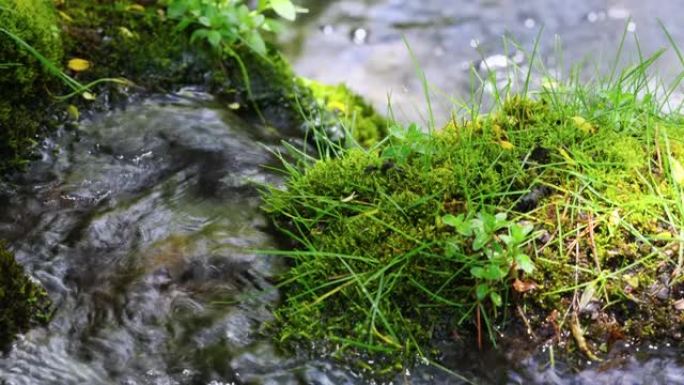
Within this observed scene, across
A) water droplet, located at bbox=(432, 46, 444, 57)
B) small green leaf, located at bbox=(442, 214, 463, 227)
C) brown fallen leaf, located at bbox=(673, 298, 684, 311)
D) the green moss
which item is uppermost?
small green leaf, located at bbox=(442, 214, 463, 227)

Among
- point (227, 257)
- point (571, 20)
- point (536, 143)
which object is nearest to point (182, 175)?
point (227, 257)

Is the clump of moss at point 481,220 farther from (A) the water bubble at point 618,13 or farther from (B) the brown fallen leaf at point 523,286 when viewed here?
(A) the water bubble at point 618,13

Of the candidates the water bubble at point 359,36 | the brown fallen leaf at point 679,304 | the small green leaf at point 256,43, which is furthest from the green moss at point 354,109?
the brown fallen leaf at point 679,304

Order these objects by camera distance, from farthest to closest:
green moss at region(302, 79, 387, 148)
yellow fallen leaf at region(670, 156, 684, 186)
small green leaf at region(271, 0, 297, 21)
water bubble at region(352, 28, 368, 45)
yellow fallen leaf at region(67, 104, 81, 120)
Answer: water bubble at region(352, 28, 368, 45) < green moss at region(302, 79, 387, 148) < small green leaf at region(271, 0, 297, 21) < yellow fallen leaf at region(67, 104, 81, 120) < yellow fallen leaf at region(670, 156, 684, 186)

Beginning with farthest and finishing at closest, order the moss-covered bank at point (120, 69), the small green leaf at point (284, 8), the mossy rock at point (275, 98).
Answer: the mossy rock at point (275, 98) → the small green leaf at point (284, 8) → the moss-covered bank at point (120, 69)

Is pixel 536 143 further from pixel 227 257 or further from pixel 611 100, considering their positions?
pixel 227 257

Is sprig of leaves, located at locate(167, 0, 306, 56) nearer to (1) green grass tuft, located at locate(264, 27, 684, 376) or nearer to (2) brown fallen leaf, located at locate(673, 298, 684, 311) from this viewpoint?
(1) green grass tuft, located at locate(264, 27, 684, 376)

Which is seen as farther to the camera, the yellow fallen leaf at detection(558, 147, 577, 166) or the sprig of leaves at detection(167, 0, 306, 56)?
the sprig of leaves at detection(167, 0, 306, 56)

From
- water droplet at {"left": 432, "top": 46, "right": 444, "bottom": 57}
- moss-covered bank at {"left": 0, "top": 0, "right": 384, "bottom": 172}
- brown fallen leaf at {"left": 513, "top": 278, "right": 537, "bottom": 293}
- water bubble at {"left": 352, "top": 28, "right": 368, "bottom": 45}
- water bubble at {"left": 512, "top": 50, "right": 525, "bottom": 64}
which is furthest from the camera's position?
water bubble at {"left": 352, "top": 28, "right": 368, "bottom": 45}

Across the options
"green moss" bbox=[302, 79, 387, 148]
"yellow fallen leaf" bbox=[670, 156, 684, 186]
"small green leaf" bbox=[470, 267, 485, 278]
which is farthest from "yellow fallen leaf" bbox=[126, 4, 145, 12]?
"yellow fallen leaf" bbox=[670, 156, 684, 186]
